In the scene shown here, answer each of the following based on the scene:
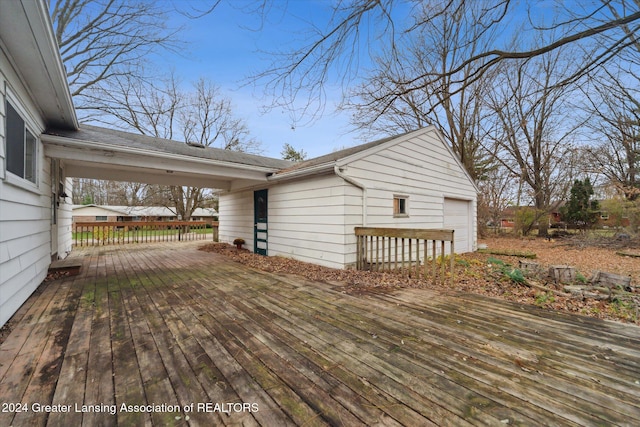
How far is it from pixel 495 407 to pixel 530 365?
74 cm

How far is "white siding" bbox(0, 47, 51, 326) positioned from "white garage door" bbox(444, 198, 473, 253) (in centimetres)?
955

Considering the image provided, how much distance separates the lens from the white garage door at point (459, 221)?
8773 mm

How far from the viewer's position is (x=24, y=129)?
11.5ft

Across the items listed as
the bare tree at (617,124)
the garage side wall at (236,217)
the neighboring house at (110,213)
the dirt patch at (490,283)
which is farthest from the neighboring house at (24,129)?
the neighboring house at (110,213)

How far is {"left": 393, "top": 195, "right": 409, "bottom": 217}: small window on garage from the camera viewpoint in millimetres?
6751

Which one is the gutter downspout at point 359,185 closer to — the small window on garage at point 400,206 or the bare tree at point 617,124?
the small window on garage at point 400,206

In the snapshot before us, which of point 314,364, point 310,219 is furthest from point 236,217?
point 314,364

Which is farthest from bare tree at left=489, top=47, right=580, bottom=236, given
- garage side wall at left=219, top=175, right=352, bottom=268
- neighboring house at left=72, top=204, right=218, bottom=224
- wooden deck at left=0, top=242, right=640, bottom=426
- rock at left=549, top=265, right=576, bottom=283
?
neighboring house at left=72, top=204, right=218, bottom=224

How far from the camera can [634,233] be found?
10.1 meters

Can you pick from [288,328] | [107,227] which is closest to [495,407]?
[288,328]

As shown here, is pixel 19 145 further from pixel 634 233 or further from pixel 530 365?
pixel 634 233

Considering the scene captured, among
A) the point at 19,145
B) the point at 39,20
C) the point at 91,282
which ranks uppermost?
the point at 39,20

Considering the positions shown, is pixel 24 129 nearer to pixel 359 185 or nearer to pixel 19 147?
pixel 19 147

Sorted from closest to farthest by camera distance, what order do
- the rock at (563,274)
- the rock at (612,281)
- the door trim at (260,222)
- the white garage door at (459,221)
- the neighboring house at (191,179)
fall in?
the neighboring house at (191,179) < the rock at (612,281) < the rock at (563,274) < the door trim at (260,222) < the white garage door at (459,221)
